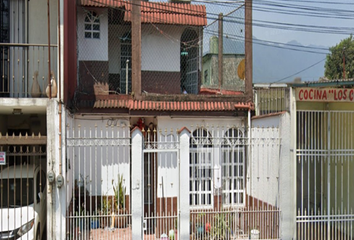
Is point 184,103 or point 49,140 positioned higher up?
point 184,103

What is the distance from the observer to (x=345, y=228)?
8086mm

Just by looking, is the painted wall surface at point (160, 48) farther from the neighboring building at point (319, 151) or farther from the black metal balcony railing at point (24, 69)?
the neighboring building at point (319, 151)

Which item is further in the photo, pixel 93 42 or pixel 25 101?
pixel 93 42

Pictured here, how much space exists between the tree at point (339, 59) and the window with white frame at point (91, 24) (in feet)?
95.5

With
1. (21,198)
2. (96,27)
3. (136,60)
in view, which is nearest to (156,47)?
(136,60)

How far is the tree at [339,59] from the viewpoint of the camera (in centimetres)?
3388

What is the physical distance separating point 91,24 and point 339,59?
102 feet

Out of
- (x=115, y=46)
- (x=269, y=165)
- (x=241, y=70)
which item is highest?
(x=115, y=46)

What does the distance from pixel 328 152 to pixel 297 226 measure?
1833 millimetres

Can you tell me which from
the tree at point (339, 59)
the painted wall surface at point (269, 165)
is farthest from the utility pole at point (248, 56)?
the tree at point (339, 59)

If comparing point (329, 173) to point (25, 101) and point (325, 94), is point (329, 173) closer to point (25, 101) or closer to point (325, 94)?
point (325, 94)

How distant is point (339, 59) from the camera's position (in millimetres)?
35312

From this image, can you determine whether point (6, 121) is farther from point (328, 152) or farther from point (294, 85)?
point (328, 152)

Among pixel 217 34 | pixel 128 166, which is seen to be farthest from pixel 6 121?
pixel 217 34
